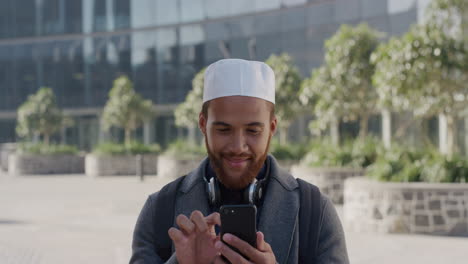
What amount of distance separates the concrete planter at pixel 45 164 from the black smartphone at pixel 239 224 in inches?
1111

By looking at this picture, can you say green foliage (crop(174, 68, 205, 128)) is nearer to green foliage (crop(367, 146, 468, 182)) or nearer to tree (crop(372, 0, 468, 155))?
tree (crop(372, 0, 468, 155))

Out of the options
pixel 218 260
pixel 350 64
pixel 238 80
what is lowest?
pixel 218 260

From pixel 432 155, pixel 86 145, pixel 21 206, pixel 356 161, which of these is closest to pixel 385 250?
pixel 432 155

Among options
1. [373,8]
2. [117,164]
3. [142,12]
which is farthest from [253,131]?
[142,12]

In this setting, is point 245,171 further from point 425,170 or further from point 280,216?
point 425,170

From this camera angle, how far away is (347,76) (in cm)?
1598

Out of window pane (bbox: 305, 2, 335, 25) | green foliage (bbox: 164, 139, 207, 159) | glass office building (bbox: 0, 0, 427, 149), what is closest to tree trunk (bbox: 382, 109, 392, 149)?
glass office building (bbox: 0, 0, 427, 149)

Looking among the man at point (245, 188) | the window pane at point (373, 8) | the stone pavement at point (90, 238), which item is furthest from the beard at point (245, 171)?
the window pane at point (373, 8)

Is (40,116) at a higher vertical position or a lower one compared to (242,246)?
higher

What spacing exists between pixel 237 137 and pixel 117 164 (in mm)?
25208

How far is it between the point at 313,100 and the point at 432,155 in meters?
9.38

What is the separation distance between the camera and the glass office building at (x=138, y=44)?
3409 cm

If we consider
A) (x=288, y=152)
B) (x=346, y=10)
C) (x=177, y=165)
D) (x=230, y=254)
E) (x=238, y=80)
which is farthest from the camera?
(x=346, y=10)

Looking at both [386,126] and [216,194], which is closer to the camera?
[216,194]
